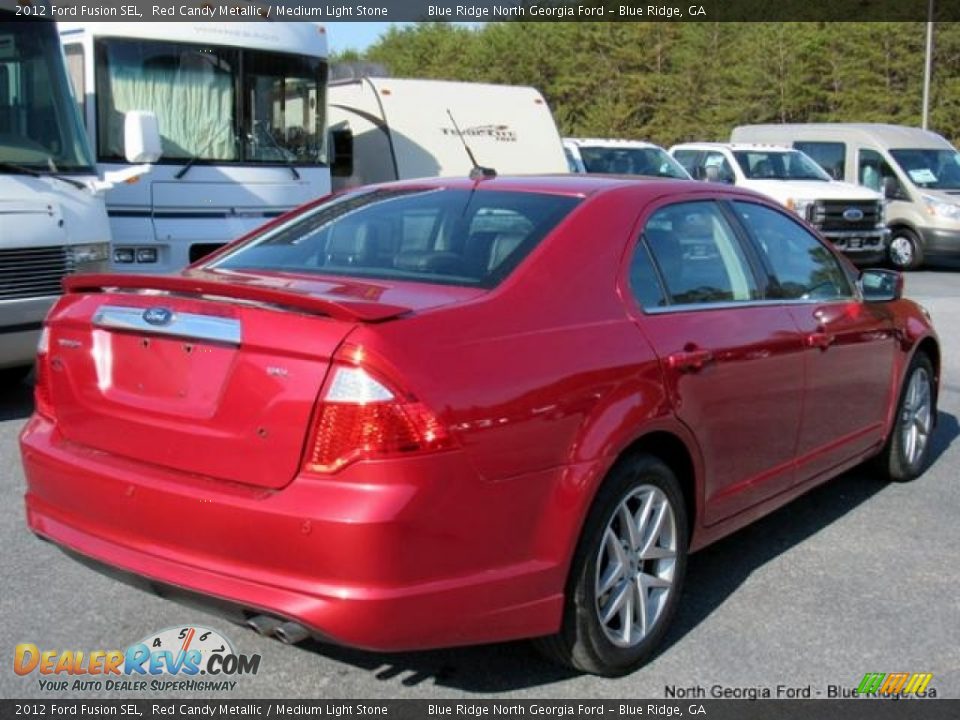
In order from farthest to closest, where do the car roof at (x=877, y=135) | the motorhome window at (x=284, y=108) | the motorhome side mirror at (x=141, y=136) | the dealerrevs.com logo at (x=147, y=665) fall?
the car roof at (x=877, y=135), the motorhome window at (x=284, y=108), the motorhome side mirror at (x=141, y=136), the dealerrevs.com logo at (x=147, y=665)

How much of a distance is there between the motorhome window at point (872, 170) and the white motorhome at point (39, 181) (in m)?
14.3

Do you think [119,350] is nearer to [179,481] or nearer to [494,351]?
[179,481]

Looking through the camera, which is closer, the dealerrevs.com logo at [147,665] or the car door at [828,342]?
the dealerrevs.com logo at [147,665]

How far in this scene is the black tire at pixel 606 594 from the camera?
3.41 m

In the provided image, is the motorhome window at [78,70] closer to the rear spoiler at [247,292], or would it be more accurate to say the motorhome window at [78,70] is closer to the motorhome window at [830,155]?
the rear spoiler at [247,292]

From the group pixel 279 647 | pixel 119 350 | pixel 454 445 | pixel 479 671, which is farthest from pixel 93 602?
Answer: pixel 454 445

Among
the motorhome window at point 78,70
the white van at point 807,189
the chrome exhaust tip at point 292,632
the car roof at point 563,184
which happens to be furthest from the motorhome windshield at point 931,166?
the chrome exhaust tip at point 292,632

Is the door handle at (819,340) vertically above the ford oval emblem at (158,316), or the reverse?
the ford oval emblem at (158,316)

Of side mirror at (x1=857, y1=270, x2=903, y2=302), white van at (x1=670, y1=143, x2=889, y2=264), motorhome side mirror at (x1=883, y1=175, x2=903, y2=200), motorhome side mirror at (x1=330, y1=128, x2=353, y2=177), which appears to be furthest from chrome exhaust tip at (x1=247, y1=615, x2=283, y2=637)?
motorhome side mirror at (x1=883, y1=175, x2=903, y2=200)

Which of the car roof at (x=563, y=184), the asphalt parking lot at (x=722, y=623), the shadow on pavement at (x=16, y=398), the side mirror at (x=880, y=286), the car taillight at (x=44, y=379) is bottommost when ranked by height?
the asphalt parking lot at (x=722, y=623)

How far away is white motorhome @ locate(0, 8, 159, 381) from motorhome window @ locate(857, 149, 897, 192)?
46.8ft

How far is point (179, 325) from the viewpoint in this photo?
324 cm

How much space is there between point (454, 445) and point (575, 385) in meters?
0.54

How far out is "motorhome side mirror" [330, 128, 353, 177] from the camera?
41.2 ft
